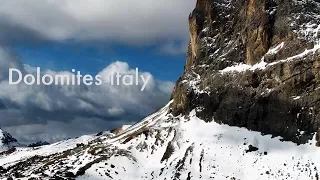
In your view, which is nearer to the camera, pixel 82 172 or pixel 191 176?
pixel 191 176

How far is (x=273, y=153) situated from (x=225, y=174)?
18045mm

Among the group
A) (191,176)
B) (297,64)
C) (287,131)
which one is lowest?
(191,176)

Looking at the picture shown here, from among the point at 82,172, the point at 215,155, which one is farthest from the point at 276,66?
the point at 82,172

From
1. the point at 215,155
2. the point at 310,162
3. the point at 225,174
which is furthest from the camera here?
the point at 215,155

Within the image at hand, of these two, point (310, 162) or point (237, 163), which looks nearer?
point (310, 162)

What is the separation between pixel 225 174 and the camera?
179125mm

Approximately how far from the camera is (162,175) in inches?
7387

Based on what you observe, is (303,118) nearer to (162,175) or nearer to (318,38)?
(318,38)

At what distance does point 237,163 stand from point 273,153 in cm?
1278

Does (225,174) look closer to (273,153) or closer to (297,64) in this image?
(273,153)

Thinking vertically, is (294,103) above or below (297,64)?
below

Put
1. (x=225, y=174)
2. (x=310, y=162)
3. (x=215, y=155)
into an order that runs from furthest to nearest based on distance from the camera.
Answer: (x=215, y=155)
(x=225, y=174)
(x=310, y=162)

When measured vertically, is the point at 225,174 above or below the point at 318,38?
below

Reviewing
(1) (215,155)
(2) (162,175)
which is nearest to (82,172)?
(2) (162,175)
